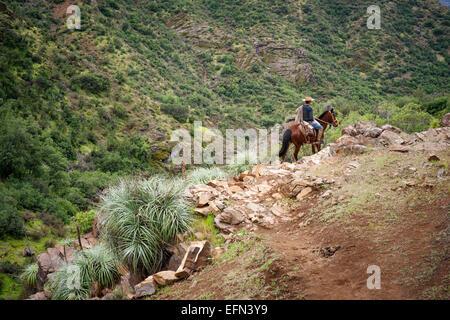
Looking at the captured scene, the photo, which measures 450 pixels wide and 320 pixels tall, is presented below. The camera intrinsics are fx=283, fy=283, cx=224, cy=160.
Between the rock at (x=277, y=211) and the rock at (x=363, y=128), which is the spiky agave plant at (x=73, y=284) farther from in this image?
the rock at (x=363, y=128)

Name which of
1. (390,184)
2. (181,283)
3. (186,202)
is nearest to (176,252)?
(181,283)

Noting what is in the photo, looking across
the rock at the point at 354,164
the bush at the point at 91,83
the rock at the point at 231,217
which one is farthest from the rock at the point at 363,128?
the bush at the point at 91,83

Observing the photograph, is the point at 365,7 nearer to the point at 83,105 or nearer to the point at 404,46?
the point at 404,46

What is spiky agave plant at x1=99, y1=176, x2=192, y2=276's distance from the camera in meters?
6.05

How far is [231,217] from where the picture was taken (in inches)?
265

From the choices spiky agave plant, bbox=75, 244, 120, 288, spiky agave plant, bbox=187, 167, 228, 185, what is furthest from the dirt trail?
spiky agave plant, bbox=187, 167, 228, 185

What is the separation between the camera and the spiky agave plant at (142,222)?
238 inches

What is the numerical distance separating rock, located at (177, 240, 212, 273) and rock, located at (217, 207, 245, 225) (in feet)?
3.46

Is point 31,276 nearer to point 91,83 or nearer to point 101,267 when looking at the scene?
point 101,267

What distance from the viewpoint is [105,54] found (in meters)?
41.9

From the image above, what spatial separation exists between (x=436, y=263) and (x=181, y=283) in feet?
13.5

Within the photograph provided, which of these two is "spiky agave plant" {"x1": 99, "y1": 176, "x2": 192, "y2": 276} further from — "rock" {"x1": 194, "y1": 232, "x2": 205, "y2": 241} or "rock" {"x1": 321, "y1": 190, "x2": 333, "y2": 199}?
"rock" {"x1": 321, "y1": 190, "x2": 333, "y2": 199}

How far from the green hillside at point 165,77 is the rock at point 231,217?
1518cm

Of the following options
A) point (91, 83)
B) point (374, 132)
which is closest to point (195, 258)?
point (374, 132)
